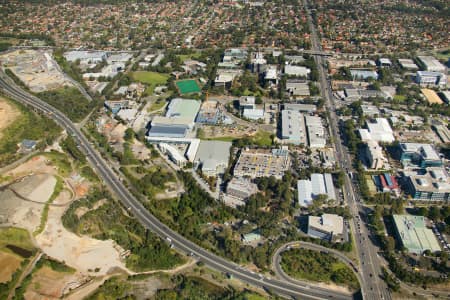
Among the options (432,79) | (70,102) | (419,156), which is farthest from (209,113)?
(432,79)

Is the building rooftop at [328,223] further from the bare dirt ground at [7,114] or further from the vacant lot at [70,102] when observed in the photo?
the bare dirt ground at [7,114]

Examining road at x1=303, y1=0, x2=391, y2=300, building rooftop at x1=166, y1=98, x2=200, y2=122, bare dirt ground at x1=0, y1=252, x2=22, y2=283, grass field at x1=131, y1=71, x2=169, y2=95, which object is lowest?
grass field at x1=131, y1=71, x2=169, y2=95

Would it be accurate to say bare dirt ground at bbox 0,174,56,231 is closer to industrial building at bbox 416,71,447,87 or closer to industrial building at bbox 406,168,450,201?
industrial building at bbox 406,168,450,201

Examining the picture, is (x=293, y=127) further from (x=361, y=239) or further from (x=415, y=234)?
(x=415, y=234)

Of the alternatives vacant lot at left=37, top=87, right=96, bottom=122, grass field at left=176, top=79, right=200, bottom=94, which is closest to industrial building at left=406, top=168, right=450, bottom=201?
grass field at left=176, top=79, right=200, bottom=94

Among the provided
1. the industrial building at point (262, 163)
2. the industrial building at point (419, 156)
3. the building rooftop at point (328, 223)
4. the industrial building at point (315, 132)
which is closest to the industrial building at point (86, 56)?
the industrial building at point (262, 163)

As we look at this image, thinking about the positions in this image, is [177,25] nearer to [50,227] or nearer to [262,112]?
[262,112]
